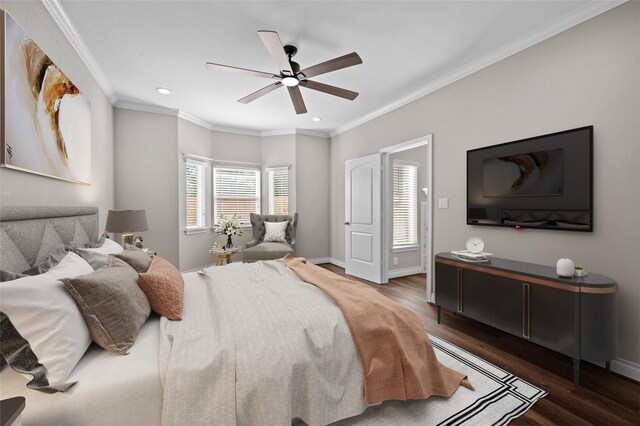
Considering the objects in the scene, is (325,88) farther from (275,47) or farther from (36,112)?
(36,112)

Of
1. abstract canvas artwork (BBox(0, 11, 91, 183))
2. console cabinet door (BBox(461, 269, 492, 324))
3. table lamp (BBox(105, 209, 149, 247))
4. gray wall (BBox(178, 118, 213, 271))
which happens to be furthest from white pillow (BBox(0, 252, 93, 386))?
gray wall (BBox(178, 118, 213, 271))

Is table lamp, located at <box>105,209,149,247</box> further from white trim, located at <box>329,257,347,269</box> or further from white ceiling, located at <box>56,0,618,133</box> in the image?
white trim, located at <box>329,257,347,269</box>

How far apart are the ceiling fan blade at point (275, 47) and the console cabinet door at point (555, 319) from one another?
2.77 meters

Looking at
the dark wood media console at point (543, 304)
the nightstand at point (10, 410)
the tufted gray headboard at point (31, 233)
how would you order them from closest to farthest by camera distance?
the nightstand at point (10, 410), the tufted gray headboard at point (31, 233), the dark wood media console at point (543, 304)

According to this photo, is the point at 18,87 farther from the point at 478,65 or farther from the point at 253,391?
the point at 478,65

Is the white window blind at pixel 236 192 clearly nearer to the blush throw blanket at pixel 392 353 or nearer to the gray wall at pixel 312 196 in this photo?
the gray wall at pixel 312 196

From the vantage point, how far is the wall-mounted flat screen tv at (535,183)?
7.44 feet

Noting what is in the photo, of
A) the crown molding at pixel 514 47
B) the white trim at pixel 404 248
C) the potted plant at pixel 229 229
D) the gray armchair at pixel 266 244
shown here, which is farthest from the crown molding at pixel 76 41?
the white trim at pixel 404 248

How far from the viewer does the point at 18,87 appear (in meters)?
1.61

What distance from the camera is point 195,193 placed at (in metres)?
5.05

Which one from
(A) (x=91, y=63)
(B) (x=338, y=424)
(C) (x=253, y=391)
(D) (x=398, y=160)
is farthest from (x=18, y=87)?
(D) (x=398, y=160)

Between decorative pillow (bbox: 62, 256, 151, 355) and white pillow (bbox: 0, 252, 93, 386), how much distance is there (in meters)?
0.06

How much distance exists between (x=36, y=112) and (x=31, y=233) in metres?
0.83

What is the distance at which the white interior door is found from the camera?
4547 millimetres
